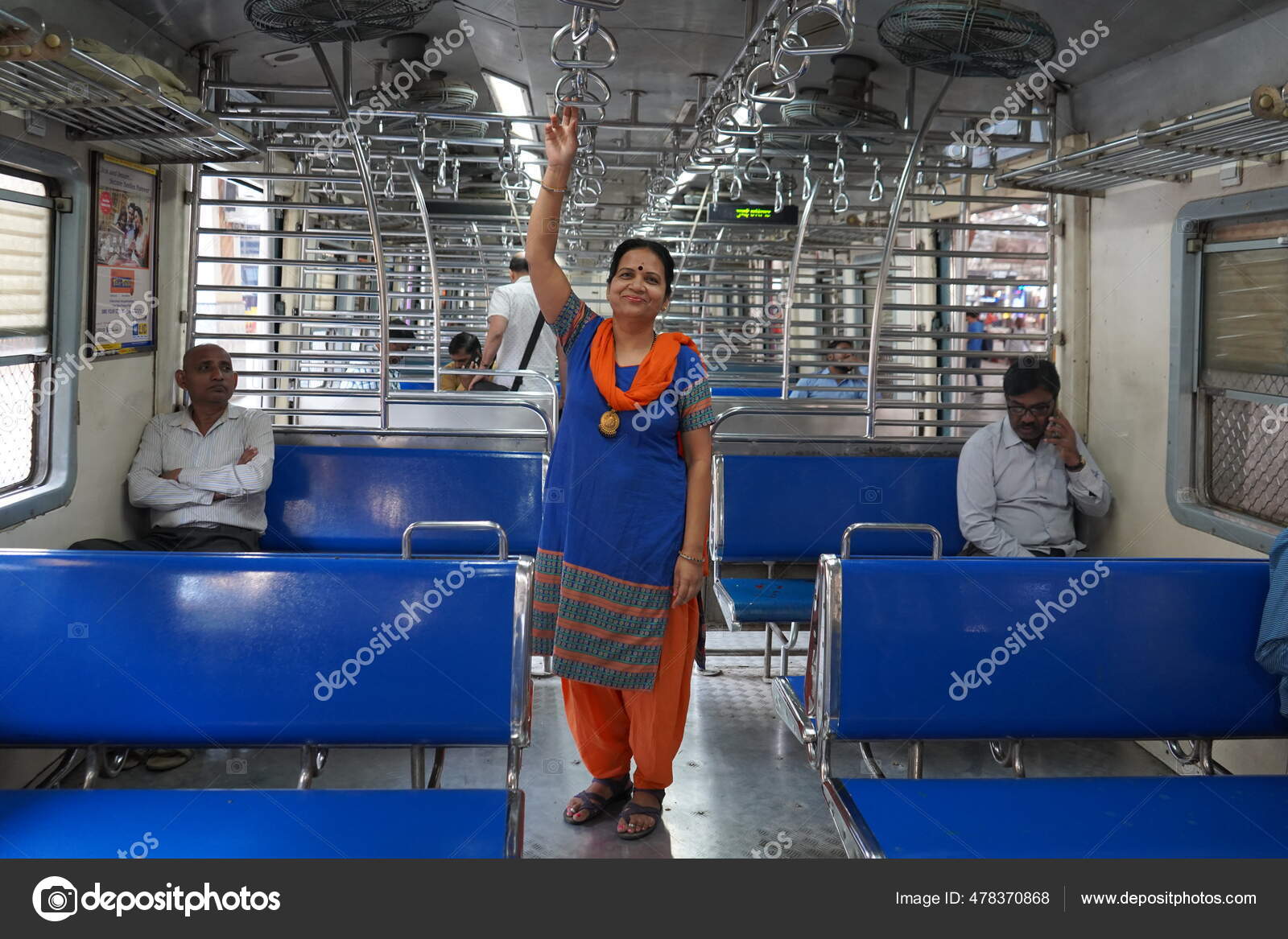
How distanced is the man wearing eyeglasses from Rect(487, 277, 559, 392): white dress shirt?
289 centimetres

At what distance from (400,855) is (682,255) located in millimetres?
8479

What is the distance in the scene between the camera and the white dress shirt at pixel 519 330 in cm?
681

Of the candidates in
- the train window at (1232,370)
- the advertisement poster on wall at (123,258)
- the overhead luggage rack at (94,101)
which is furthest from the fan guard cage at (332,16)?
the train window at (1232,370)

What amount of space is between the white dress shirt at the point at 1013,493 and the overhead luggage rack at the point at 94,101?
343 cm

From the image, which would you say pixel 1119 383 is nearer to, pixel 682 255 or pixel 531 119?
pixel 531 119

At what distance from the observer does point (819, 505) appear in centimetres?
517

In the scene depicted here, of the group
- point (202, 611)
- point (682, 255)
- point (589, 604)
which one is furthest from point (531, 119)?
point (682, 255)

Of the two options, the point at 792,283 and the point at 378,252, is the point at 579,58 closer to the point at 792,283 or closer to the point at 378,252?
the point at 378,252

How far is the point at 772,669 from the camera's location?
18.4 feet

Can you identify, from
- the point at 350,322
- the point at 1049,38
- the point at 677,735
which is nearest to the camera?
the point at 677,735

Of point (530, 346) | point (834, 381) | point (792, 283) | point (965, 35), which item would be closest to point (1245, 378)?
point (965, 35)

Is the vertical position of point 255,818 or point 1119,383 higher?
point 1119,383

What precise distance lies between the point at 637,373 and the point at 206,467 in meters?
2.50

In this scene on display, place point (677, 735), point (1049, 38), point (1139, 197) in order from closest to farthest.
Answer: point (677, 735)
point (1049, 38)
point (1139, 197)
